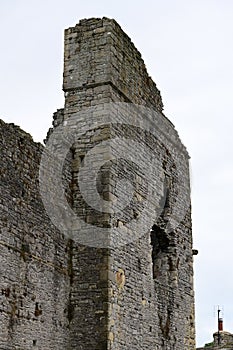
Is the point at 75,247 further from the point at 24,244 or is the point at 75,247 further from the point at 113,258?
the point at 24,244

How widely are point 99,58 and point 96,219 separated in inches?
108

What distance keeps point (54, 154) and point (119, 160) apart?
1.05 meters

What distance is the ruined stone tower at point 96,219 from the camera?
10047 mm

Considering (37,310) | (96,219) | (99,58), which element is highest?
(99,58)

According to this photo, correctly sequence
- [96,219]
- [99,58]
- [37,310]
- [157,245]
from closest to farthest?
1. [37,310]
2. [96,219]
3. [99,58]
4. [157,245]

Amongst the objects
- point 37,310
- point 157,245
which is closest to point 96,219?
point 37,310

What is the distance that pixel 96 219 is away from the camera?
11188 mm

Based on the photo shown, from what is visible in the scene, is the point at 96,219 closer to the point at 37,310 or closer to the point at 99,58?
the point at 37,310

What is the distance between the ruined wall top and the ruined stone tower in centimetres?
2

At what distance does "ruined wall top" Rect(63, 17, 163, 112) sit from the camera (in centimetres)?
1206

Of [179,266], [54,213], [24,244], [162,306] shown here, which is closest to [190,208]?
[179,266]

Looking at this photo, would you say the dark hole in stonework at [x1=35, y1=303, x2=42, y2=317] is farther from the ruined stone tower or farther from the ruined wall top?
the ruined wall top

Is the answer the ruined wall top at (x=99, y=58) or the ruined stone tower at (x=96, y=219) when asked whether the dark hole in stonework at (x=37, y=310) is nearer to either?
the ruined stone tower at (x=96, y=219)

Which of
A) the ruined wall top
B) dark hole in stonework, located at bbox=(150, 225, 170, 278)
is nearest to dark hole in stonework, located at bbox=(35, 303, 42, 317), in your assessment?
dark hole in stonework, located at bbox=(150, 225, 170, 278)
